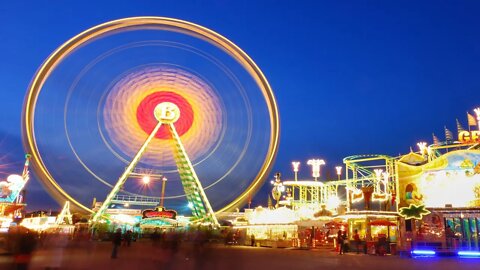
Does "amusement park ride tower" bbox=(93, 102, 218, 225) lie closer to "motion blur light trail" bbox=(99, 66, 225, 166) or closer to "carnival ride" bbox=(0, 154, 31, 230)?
"motion blur light trail" bbox=(99, 66, 225, 166)

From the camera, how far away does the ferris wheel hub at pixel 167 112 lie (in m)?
27.5

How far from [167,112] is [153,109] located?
146cm

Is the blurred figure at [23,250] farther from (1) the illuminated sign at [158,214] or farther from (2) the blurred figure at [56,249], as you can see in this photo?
(1) the illuminated sign at [158,214]

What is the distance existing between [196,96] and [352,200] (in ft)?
42.0

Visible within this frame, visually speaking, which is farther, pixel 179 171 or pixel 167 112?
pixel 179 171

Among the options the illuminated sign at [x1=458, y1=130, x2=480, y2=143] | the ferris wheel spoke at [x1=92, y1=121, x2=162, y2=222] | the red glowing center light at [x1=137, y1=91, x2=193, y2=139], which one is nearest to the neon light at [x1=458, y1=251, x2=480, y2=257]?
the illuminated sign at [x1=458, y1=130, x2=480, y2=143]

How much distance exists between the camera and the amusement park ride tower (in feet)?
92.2

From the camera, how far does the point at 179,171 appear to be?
3189 centimetres

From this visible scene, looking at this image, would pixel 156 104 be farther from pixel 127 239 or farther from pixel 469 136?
pixel 469 136

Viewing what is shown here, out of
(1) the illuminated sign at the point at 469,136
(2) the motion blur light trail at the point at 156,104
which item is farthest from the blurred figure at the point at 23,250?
(1) the illuminated sign at the point at 469,136

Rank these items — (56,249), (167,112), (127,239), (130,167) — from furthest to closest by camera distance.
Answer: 1. (130,167)
2. (167,112)
3. (127,239)
4. (56,249)

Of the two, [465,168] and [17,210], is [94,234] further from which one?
[465,168]

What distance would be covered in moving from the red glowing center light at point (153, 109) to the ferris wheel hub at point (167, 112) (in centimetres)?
27

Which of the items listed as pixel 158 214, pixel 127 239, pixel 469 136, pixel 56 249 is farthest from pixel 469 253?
pixel 158 214
